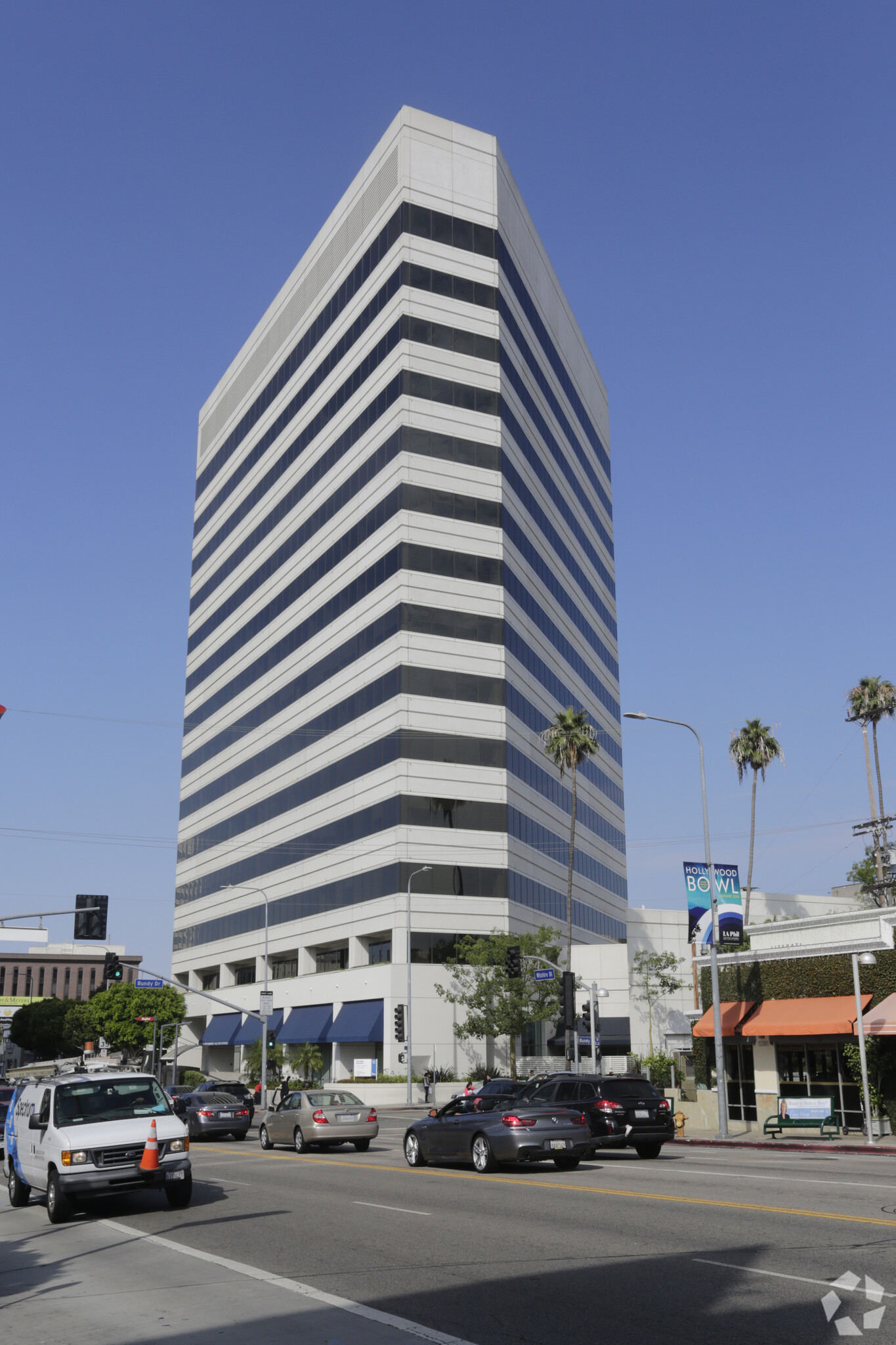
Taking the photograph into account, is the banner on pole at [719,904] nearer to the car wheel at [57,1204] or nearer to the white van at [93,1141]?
the white van at [93,1141]

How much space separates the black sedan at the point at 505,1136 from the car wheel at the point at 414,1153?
0.20 m

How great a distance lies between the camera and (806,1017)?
36.1 metres

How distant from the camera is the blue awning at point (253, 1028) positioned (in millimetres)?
77062

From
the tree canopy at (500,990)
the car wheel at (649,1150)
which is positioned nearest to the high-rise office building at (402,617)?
the tree canopy at (500,990)

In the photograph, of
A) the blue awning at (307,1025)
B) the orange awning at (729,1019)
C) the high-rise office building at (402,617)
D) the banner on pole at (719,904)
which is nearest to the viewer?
the banner on pole at (719,904)

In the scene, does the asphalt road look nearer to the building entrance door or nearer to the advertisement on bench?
the advertisement on bench

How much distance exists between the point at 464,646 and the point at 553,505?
19953 millimetres

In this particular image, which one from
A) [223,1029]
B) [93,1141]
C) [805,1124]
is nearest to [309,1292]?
[93,1141]

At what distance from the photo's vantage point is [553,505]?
277ft

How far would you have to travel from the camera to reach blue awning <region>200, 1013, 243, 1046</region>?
8431 cm

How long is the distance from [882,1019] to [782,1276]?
24643 millimetres

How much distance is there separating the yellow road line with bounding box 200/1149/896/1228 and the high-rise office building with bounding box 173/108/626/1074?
39.5m

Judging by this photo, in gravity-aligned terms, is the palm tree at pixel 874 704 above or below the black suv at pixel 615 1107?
above

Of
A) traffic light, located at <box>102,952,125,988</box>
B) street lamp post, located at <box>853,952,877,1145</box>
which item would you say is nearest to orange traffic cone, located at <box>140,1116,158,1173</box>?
street lamp post, located at <box>853,952,877,1145</box>
